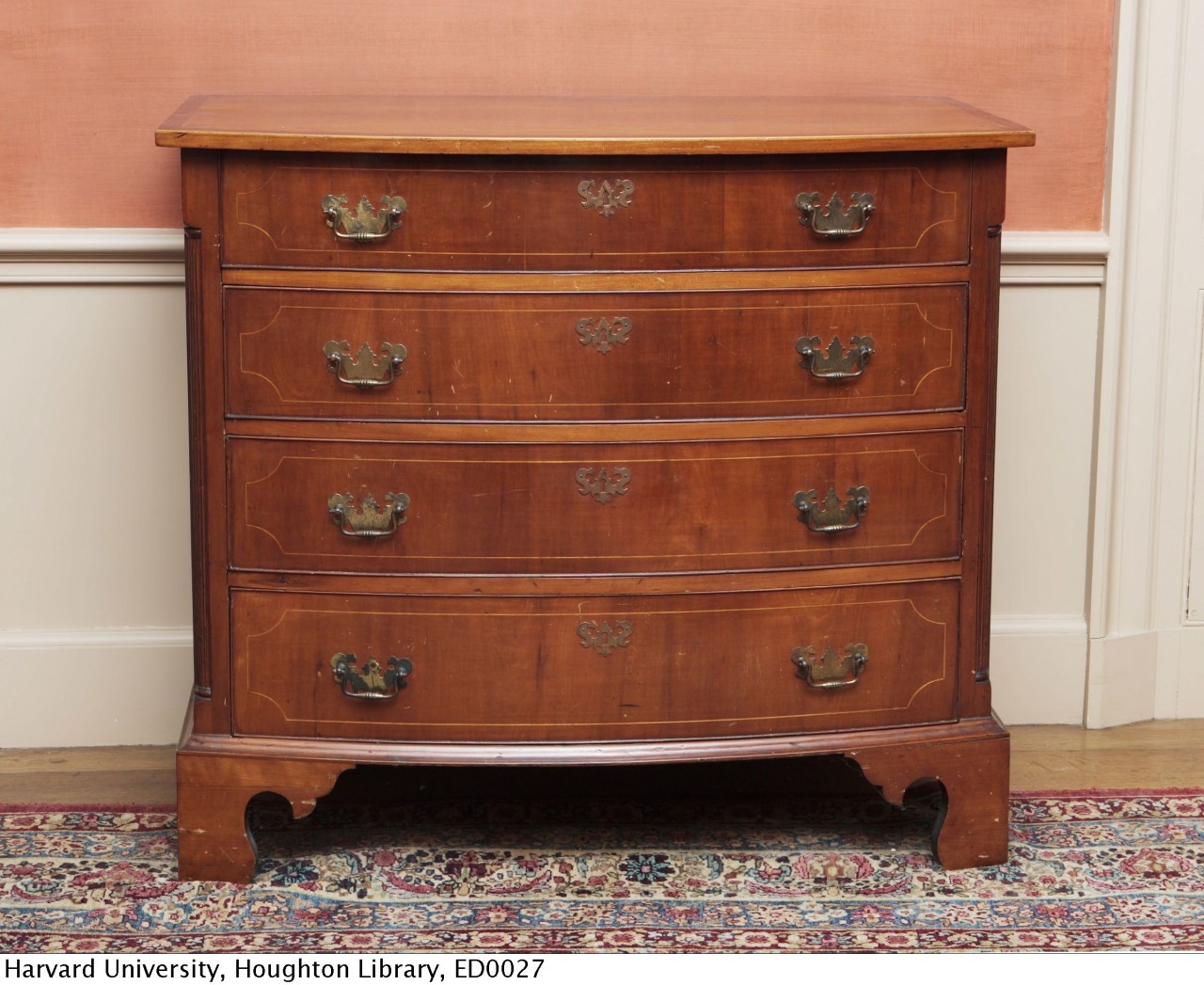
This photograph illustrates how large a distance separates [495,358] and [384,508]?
0.30 m

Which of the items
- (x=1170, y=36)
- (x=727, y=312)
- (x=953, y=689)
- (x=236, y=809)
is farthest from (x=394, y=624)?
(x=1170, y=36)

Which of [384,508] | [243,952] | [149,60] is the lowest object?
[243,952]

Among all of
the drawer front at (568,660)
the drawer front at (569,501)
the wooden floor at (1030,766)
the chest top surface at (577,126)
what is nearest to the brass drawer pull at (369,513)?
the drawer front at (569,501)

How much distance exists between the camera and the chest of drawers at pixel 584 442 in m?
2.37

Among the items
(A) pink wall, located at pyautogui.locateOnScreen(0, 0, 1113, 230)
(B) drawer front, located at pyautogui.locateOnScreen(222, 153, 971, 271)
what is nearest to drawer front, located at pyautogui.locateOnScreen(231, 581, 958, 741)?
(B) drawer front, located at pyautogui.locateOnScreen(222, 153, 971, 271)

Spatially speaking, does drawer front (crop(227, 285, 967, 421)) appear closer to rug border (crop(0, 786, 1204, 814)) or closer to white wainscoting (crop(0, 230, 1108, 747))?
white wainscoting (crop(0, 230, 1108, 747))

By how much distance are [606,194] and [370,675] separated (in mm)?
853

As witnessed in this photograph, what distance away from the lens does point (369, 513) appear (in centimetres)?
246

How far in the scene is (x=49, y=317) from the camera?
3.00 metres

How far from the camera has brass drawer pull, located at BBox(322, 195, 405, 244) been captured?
235 centimetres

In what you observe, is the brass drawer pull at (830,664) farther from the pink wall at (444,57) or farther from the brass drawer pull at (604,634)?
the pink wall at (444,57)

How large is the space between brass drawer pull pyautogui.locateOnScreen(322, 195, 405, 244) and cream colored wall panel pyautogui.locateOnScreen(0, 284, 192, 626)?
2.53 ft

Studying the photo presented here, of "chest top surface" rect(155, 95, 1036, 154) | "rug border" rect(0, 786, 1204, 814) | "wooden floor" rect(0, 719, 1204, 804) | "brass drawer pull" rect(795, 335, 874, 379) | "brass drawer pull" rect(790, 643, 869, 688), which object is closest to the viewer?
"chest top surface" rect(155, 95, 1036, 154)
